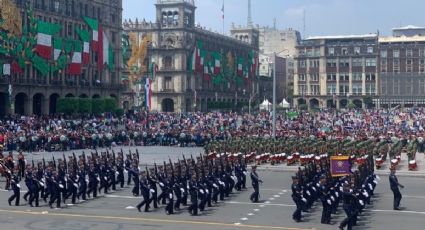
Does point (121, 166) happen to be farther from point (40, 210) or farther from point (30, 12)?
point (30, 12)

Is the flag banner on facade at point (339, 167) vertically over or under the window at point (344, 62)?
under

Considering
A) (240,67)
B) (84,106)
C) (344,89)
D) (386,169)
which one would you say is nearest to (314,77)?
(344,89)

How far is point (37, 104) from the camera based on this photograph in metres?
68.5

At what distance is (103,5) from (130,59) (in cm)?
1146

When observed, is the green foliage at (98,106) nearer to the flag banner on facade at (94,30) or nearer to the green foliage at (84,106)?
the green foliage at (84,106)

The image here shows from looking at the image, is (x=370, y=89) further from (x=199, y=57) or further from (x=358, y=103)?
(x=199, y=57)

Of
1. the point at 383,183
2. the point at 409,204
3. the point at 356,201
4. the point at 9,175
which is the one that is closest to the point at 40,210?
the point at 9,175

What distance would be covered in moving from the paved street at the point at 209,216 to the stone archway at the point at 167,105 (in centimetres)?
7277

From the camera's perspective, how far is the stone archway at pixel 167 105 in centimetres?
9979

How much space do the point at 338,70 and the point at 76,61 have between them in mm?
67618

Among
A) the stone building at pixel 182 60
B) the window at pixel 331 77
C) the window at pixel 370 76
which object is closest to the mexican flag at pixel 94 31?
the stone building at pixel 182 60

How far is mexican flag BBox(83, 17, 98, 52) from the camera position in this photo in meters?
73.2

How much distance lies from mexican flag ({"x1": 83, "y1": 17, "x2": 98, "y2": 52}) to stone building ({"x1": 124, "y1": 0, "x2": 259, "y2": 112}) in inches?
852

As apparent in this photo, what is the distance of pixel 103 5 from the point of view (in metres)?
79.1
